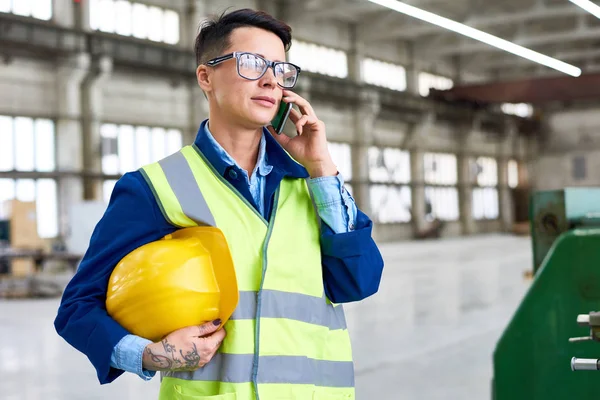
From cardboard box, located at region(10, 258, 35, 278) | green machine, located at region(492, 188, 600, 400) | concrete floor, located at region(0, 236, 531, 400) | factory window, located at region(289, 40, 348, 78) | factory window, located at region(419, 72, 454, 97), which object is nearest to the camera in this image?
green machine, located at region(492, 188, 600, 400)

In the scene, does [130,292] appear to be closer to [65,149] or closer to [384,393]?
[384,393]

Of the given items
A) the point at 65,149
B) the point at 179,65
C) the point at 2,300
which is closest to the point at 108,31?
the point at 179,65

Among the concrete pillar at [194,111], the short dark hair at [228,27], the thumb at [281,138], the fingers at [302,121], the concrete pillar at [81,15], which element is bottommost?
the thumb at [281,138]

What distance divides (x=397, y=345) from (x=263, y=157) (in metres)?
5.94

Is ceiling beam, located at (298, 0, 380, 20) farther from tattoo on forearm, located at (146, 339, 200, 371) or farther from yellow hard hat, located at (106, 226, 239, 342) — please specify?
tattoo on forearm, located at (146, 339, 200, 371)

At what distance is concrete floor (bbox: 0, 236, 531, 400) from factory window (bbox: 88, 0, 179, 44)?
9.49 m

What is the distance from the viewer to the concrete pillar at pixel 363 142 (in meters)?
27.5

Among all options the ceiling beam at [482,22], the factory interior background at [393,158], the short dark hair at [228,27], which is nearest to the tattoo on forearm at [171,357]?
the short dark hair at [228,27]

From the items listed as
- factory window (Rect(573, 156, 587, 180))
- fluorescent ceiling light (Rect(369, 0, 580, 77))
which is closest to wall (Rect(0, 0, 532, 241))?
fluorescent ceiling light (Rect(369, 0, 580, 77))

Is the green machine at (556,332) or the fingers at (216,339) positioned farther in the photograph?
the green machine at (556,332)

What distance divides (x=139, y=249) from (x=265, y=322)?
0.34m

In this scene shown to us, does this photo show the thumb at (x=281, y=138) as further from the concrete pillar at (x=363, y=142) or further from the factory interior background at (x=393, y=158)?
the concrete pillar at (x=363, y=142)

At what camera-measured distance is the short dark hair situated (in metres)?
1.74

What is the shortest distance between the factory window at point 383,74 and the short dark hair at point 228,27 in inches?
1091
